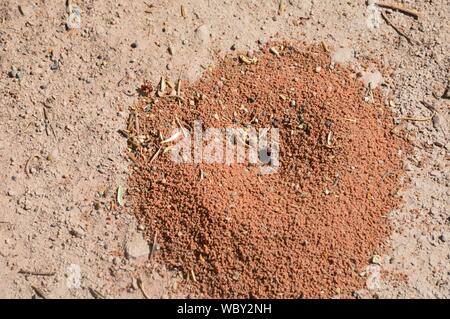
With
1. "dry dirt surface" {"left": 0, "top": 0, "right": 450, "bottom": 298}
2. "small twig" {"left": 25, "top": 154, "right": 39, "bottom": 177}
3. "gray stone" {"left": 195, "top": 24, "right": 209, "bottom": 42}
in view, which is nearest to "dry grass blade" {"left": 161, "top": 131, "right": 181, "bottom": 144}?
"dry dirt surface" {"left": 0, "top": 0, "right": 450, "bottom": 298}

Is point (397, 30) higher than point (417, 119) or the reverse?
higher

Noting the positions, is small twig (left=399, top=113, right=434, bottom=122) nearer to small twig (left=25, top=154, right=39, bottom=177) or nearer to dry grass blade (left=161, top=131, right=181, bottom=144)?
dry grass blade (left=161, top=131, right=181, bottom=144)

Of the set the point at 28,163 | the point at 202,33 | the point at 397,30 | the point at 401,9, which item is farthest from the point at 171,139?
the point at 401,9

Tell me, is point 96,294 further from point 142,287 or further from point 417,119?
point 417,119

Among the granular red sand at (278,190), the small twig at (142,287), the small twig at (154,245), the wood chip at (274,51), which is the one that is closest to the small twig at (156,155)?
the granular red sand at (278,190)
